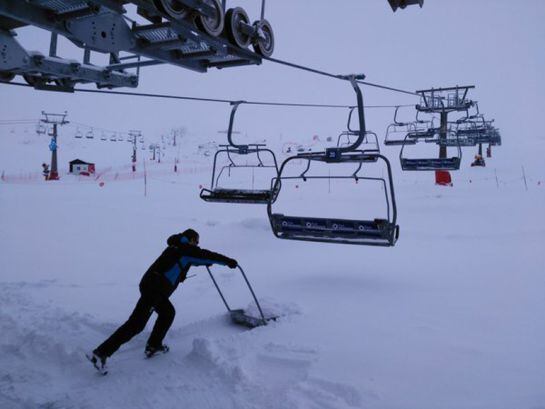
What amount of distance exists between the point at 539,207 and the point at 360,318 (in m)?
16.1

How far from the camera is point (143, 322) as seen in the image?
4.99 metres

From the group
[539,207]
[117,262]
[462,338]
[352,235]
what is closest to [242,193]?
[352,235]

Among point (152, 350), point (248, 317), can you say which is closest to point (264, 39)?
point (248, 317)

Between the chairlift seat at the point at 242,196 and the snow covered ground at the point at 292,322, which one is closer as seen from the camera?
the snow covered ground at the point at 292,322

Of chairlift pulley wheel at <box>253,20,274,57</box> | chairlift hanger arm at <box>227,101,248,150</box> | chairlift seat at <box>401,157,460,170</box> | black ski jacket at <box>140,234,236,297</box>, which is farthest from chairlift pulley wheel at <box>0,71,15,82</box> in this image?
chairlift seat at <box>401,157,460,170</box>

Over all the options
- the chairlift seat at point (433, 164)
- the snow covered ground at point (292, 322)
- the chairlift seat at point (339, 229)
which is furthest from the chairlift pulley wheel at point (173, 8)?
the chairlift seat at point (433, 164)

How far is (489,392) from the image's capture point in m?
4.16

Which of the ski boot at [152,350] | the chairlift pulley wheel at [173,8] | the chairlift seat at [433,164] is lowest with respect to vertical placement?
the ski boot at [152,350]

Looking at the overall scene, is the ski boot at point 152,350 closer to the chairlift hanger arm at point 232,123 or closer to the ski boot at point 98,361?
the ski boot at point 98,361

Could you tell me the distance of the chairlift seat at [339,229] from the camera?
16.6ft

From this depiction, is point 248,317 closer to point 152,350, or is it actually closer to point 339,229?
point 152,350

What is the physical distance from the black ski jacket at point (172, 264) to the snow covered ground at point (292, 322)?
0.81 m

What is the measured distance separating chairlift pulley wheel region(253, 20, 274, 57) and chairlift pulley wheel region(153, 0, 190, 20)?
1123 mm

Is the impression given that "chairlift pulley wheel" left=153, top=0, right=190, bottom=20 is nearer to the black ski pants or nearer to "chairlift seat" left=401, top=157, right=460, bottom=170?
the black ski pants
